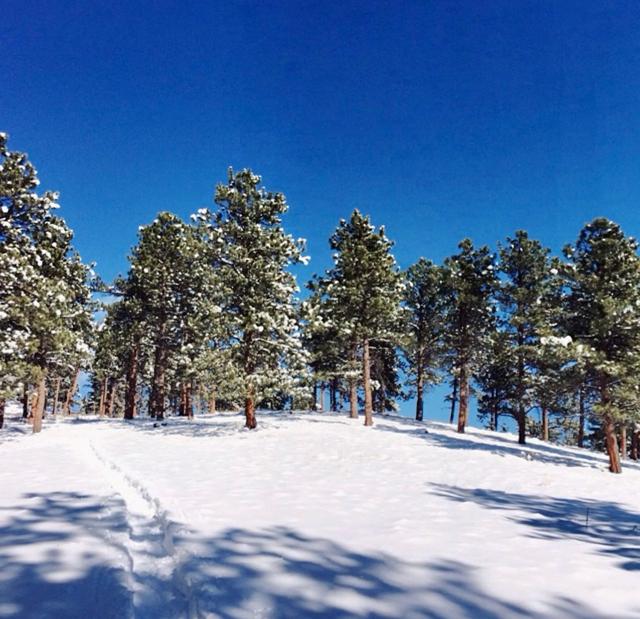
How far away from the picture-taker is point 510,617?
3.50 metres

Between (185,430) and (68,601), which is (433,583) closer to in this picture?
(68,601)

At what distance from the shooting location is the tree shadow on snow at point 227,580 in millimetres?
3600

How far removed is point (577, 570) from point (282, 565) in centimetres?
320

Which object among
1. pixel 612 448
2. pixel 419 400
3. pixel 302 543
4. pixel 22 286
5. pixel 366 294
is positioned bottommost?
pixel 302 543

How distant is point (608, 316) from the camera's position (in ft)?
55.1

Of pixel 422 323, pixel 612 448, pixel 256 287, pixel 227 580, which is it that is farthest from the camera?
pixel 422 323

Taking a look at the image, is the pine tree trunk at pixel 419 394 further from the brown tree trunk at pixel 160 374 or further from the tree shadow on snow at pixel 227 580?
the tree shadow on snow at pixel 227 580

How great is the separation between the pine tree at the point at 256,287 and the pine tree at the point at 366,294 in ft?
15.3

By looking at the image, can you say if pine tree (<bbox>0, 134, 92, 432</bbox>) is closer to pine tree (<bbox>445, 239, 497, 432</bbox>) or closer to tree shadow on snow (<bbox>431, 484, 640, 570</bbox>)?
tree shadow on snow (<bbox>431, 484, 640, 570</bbox>)

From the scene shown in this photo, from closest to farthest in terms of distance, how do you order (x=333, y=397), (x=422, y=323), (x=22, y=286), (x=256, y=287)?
(x=22, y=286) < (x=256, y=287) < (x=422, y=323) < (x=333, y=397)

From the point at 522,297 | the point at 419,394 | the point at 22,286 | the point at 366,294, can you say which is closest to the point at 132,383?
the point at 22,286

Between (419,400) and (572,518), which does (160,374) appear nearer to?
(419,400)

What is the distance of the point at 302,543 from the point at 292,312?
15295mm

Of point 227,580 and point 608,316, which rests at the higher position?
point 608,316
